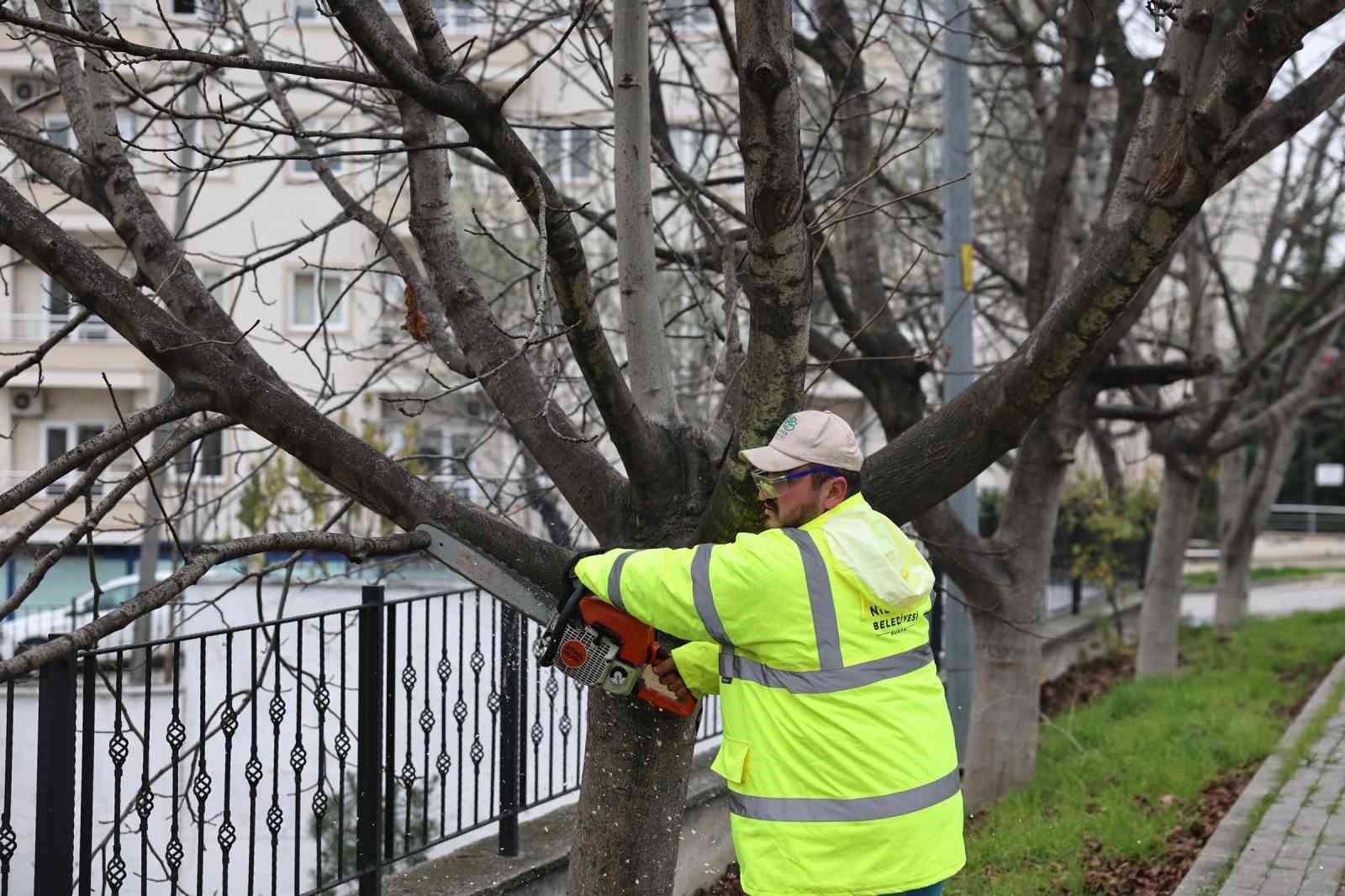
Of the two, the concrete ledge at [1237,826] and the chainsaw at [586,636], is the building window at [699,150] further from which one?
the concrete ledge at [1237,826]

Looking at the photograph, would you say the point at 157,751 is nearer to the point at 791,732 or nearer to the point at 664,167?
the point at 664,167

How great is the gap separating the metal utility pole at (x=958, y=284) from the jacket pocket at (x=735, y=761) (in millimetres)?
4144

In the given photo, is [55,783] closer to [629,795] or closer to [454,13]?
[629,795]

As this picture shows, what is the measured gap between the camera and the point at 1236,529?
→ 15.4m

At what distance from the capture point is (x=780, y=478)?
3254 mm

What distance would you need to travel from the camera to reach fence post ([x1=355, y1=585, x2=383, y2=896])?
4859 mm

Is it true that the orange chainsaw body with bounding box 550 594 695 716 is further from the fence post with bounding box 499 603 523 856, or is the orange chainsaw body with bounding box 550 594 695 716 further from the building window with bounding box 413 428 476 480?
the fence post with bounding box 499 603 523 856

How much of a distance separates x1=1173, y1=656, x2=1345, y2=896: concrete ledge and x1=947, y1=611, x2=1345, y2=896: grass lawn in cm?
20

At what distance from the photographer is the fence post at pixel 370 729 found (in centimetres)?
486

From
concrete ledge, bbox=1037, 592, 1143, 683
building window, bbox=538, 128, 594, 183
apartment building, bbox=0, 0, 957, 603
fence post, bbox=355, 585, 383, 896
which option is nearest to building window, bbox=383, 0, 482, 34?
apartment building, bbox=0, 0, 957, 603

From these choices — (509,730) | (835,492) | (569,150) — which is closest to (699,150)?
(509,730)

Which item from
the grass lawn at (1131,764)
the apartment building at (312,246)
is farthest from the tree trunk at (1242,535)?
the apartment building at (312,246)

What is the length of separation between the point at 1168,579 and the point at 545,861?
8.23 meters

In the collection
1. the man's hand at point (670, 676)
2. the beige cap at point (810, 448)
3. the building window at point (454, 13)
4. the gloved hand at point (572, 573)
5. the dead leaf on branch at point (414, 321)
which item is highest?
the building window at point (454, 13)
